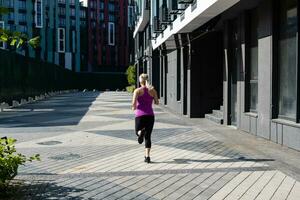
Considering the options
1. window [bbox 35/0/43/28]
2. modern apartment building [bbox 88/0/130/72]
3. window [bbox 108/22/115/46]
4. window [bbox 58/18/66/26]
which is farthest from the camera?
window [bbox 108/22/115/46]

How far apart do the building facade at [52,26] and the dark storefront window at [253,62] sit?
278 ft

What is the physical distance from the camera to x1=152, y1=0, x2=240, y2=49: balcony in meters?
12.0

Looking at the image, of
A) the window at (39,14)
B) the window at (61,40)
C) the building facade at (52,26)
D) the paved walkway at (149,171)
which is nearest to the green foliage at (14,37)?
the paved walkway at (149,171)

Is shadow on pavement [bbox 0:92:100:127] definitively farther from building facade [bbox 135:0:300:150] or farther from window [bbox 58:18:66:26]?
window [bbox 58:18:66:26]

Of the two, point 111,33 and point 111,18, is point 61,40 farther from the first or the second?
point 111,18

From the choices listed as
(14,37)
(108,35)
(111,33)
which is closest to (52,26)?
(108,35)

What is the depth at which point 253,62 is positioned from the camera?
41.9 feet

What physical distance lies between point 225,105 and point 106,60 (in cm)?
9187

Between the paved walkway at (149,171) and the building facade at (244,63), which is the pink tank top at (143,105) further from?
the building facade at (244,63)

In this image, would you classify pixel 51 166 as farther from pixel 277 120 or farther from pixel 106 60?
pixel 106 60

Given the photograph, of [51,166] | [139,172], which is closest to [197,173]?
[139,172]

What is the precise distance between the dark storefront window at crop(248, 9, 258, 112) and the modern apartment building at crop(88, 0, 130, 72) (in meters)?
92.6

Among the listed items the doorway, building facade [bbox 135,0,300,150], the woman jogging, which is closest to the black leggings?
the woman jogging

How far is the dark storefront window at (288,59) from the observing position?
388 inches
